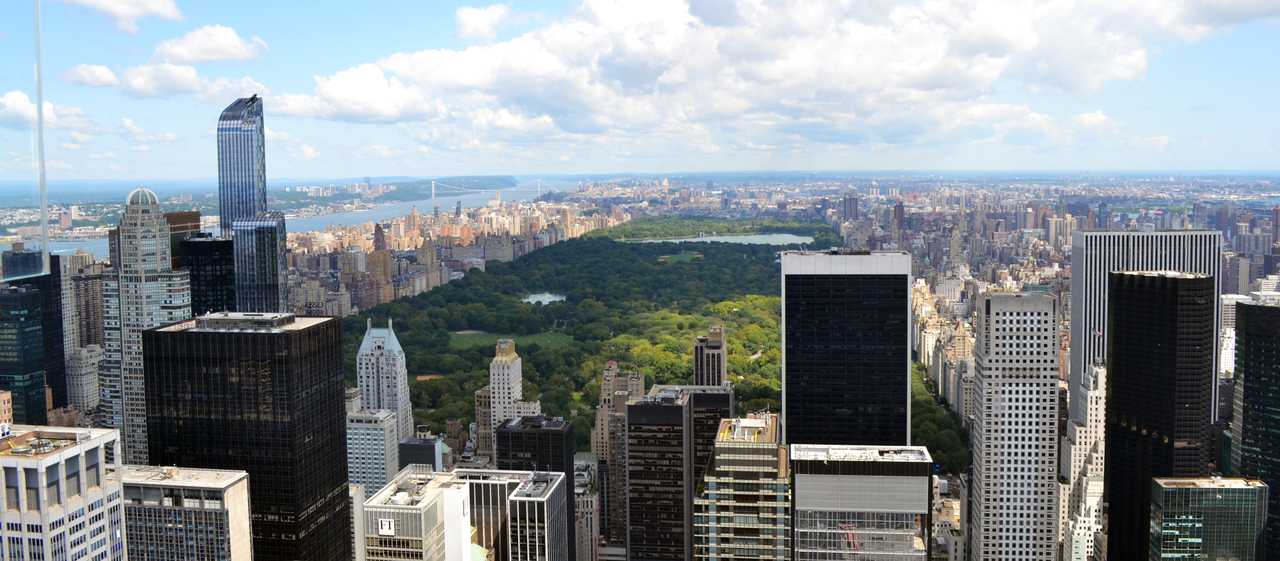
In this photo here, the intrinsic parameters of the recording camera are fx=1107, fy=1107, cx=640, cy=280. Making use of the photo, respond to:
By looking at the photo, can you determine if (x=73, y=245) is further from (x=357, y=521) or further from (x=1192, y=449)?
(x=1192, y=449)

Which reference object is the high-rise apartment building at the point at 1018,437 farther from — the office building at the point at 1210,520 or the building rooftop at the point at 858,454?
the building rooftop at the point at 858,454

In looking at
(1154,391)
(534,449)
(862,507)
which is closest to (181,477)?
(862,507)

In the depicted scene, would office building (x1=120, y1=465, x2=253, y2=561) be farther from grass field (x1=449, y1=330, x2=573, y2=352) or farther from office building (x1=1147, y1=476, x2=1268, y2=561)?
grass field (x1=449, y1=330, x2=573, y2=352)

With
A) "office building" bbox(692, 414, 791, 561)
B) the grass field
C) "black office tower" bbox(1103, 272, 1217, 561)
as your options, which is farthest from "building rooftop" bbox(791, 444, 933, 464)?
the grass field

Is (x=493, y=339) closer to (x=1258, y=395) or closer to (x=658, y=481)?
(x=658, y=481)

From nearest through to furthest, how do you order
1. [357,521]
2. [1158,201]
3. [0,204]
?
[0,204] → [357,521] → [1158,201]

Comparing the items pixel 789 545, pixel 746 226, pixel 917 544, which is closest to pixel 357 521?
pixel 789 545
